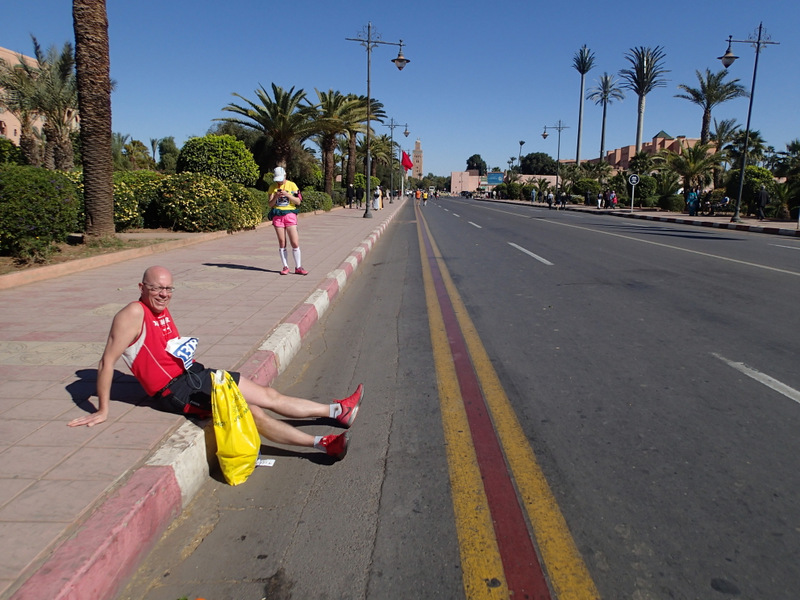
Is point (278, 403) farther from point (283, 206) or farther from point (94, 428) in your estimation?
point (283, 206)

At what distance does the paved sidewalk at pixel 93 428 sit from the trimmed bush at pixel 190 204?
6852 mm

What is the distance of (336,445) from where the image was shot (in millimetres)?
3439

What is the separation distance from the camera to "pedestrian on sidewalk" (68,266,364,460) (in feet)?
11.3

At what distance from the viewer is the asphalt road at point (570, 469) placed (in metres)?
2.45

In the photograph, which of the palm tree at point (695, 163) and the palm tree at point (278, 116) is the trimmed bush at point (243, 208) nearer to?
the palm tree at point (278, 116)

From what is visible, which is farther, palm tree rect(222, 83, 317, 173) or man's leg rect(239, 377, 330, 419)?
palm tree rect(222, 83, 317, 173)

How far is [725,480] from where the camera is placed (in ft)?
10.2

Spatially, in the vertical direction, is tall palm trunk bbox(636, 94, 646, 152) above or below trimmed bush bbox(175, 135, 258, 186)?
above

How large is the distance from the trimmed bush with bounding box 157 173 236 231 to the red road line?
478 inches

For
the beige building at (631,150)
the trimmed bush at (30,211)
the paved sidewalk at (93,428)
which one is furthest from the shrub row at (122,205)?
the beige building at (631,150)

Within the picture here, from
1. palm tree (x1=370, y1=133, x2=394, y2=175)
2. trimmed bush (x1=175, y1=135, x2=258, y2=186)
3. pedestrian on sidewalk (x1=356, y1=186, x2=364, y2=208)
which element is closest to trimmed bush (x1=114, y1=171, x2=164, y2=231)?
trimmed bush (x1=175, y1=135, x2=258, y2=186)

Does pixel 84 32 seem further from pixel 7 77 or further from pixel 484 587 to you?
pixel 7 77

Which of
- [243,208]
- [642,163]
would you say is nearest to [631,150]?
[642,163]

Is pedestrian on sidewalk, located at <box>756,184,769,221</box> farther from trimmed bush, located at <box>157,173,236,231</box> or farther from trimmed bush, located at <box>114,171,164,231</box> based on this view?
trimmed bush, located at <box>114,171,164,231</box>
